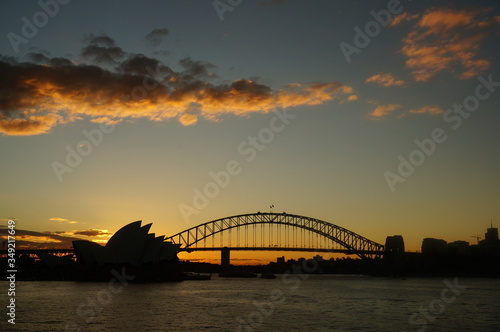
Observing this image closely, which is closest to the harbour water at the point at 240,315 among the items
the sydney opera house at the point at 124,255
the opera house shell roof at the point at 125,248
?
the opera house shell roof at the point at 125,248

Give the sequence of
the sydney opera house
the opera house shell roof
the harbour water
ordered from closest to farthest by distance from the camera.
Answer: the harbour water → the opera house shell roof → the sydney opera house

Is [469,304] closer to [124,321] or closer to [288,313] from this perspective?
[288,313]

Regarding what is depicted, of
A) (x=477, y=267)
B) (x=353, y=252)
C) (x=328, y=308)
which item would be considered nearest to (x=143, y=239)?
(x=328, y=308)

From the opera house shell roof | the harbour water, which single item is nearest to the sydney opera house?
the opera house shell roof

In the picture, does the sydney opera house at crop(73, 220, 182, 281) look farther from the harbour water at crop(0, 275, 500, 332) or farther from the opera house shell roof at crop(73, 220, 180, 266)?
the harbour water at crop(0, 275, 500, 332)

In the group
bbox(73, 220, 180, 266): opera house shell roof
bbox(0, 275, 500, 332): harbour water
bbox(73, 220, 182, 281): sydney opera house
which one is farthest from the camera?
bbox(73, 220, 182, 281): sydney opera house

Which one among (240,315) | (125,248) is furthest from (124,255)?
(240,315)

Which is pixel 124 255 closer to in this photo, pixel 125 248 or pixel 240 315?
pixel 125 248
